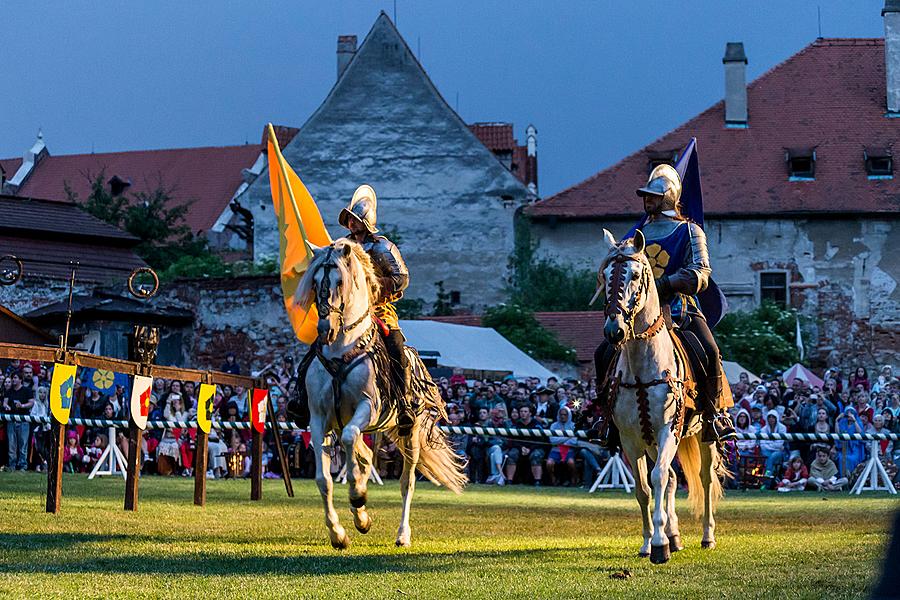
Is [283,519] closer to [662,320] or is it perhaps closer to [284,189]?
[284,189]

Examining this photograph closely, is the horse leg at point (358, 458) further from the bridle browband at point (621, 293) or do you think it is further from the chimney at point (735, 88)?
the chimney at point (735, 88)

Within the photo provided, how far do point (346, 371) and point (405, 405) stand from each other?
2.51 feet

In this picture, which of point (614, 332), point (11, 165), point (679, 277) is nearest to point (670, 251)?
point (679, 277)

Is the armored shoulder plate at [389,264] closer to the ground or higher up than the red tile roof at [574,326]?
closer to the ground

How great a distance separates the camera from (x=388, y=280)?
12.4 m

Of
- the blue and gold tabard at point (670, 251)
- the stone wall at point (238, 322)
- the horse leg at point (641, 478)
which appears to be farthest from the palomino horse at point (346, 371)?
the stone wall at point (238, 322)

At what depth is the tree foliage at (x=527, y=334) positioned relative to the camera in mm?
45469

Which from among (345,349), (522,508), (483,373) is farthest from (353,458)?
(483,373)

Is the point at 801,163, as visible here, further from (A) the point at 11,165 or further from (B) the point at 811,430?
(A) the point at 11,165

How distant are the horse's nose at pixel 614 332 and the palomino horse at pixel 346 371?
2.16 m

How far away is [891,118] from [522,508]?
4213 centimetres

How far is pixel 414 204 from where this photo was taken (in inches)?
2232

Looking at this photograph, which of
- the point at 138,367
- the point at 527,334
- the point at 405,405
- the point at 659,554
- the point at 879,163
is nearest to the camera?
the point at 659,554

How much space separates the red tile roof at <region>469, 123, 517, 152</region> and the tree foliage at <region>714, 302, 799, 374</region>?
69.9ft
